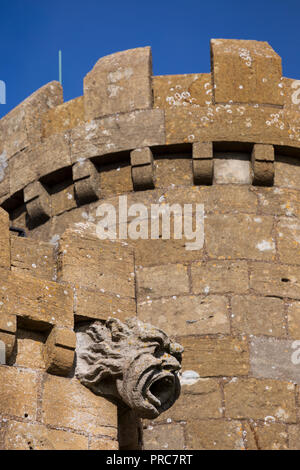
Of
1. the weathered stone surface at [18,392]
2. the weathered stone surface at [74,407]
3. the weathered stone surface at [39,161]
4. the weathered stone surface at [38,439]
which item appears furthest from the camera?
the weathered stone surface at [39,161]

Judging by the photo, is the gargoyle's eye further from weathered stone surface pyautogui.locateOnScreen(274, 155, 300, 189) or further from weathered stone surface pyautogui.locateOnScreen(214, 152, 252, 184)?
weathered stone surface pyautogui.locateOnScreen(274, 155, 300, 189)

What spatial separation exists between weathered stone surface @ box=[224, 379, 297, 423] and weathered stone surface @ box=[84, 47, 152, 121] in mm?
2757

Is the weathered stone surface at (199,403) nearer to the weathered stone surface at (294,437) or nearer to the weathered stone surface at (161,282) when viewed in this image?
the weathered stone surface at (294,437)

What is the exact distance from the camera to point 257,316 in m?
10.5

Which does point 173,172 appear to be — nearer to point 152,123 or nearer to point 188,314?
point 152,123

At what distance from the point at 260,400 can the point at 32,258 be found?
252 cm

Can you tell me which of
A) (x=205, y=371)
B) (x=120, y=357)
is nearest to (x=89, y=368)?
(x=120, y=357)

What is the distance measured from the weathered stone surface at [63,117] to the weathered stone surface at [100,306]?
11.6 feet

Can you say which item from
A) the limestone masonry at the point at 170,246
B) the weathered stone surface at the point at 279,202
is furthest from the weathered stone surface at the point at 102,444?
the weathered stone surface at the point at 279,202

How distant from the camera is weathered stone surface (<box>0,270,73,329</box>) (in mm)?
8031

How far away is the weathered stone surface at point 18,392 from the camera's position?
7.69 m

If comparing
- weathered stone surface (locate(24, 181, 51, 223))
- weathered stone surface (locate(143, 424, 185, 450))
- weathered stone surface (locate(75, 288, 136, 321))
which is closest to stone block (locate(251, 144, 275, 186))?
weathered stone surface (locate(24, 181, 51, 223))

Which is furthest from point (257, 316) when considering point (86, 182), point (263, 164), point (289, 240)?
point (86, 182)

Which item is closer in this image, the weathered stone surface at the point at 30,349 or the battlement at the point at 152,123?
the weathered stone surface at the point at 30,349
